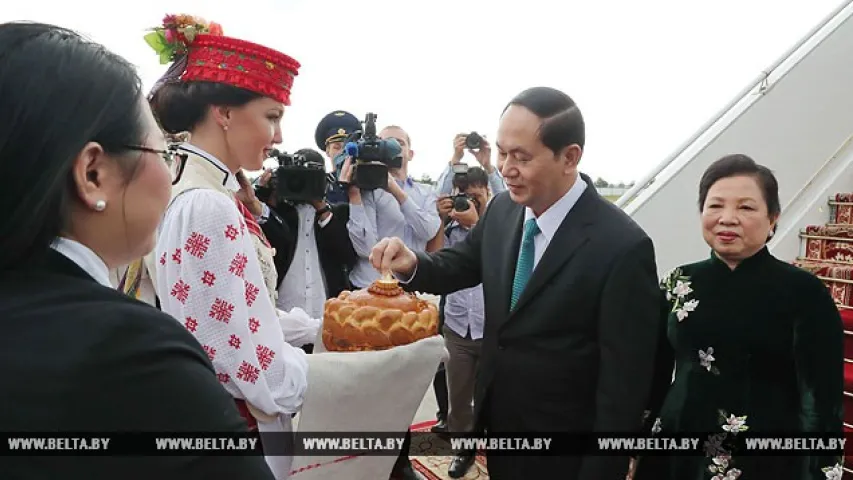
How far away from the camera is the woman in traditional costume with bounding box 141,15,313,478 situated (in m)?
1.01

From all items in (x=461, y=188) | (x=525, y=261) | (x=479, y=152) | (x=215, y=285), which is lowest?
(x=215, y=285)

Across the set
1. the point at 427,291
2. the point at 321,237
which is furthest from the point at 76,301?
the point at 321,237

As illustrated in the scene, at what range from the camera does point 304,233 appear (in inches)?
91.4

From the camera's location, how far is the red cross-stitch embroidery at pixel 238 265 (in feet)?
3.34

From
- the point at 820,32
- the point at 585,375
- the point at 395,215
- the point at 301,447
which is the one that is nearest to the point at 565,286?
the point at 585,375

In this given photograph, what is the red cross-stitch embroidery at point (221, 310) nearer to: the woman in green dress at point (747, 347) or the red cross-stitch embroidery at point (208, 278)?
the red cross-stitch embroidery at point (208, 278)

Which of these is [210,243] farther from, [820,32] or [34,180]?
[820,32]

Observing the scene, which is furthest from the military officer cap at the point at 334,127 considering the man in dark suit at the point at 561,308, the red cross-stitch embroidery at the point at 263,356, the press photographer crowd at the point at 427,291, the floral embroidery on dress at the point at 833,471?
the floral embroidery on dress at the point at 833,471

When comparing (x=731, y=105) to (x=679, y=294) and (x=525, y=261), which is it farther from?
(x=525, y=261)

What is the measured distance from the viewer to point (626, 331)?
3.96 ft

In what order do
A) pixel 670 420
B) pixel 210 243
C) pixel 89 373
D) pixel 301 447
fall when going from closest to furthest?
1. pixel 89 373
2. pixel 210 243
3. pixel 301 447
4. pixel 670 420

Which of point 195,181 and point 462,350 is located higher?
point 195,181

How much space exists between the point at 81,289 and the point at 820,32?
435 centimetres

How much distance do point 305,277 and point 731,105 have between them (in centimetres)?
283
